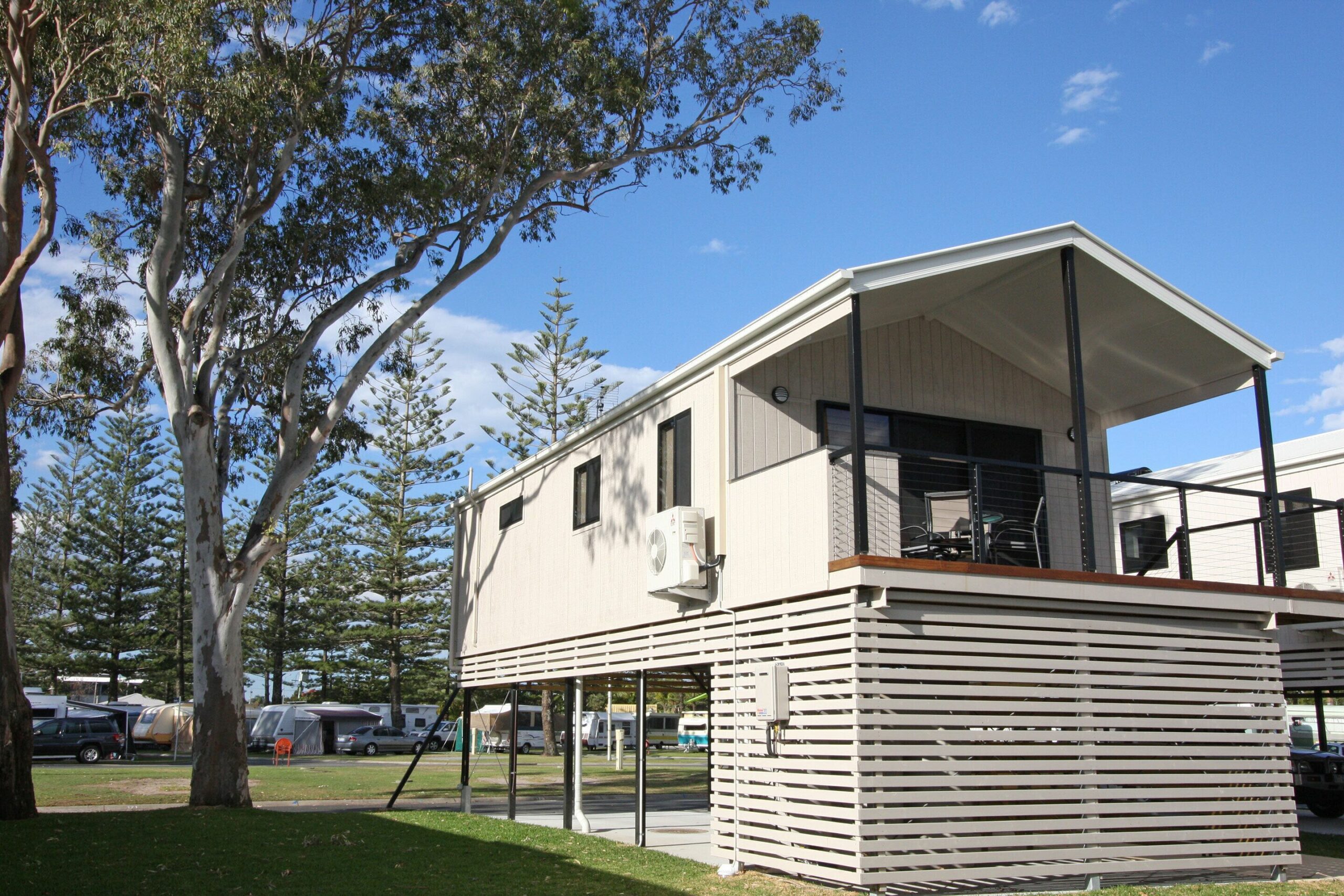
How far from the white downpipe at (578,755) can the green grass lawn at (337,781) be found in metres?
8.15

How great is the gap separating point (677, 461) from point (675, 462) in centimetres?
8

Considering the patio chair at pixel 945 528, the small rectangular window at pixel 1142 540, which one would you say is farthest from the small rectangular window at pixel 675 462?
the small rectangular window at pixel 1142 540

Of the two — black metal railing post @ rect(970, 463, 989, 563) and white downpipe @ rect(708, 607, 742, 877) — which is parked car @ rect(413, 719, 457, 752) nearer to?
white downpipe @ rect(708, 607, 742, 877)

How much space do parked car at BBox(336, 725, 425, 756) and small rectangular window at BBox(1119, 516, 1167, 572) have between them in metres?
28.7

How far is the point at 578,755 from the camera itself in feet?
41.5

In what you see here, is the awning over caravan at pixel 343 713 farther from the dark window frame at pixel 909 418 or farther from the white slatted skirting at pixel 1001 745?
the dark window frame at pixel 909 418

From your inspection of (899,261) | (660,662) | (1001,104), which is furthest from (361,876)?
(1001,104)

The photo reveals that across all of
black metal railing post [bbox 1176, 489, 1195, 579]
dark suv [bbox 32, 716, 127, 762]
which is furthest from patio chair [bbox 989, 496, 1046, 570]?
dark suv [bbox 32, 716, 127, 762]

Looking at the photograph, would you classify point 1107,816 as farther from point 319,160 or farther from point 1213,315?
point 319,160

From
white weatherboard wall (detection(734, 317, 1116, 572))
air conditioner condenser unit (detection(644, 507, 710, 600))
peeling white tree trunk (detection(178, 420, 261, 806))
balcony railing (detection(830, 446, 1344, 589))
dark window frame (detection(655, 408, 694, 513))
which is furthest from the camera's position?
peeling white tree trunk (detection(178, 420, 261, 806))

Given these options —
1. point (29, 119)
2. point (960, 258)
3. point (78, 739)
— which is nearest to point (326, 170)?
point (29, 119)

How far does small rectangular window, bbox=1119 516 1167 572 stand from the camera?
52.7 feet

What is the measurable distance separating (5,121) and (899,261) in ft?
42.1

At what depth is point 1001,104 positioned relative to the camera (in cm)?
1385
